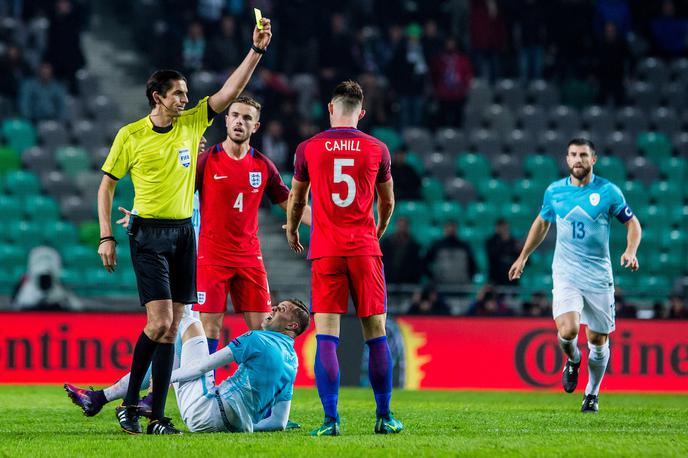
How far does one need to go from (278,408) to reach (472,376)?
6395 millimetres

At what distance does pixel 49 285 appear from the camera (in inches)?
591

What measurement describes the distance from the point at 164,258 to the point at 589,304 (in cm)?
424

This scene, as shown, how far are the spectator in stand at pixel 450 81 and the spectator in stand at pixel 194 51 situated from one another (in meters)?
3.81

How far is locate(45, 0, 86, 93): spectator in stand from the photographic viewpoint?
60.8ft

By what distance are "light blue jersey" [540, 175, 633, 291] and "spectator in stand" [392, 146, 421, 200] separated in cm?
750

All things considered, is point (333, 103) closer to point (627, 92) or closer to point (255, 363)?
point (255, 363)

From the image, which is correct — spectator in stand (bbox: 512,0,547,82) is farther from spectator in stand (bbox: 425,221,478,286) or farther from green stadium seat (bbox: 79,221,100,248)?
green stadium seat (bbox: 79,221,100,248)

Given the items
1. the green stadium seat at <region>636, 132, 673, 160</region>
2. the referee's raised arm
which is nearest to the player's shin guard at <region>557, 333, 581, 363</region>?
the referee's raised arm

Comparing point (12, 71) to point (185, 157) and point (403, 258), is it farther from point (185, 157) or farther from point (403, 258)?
point (185, 157)

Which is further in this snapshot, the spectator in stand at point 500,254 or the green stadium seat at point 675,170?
the green stadium seat at point 675,170

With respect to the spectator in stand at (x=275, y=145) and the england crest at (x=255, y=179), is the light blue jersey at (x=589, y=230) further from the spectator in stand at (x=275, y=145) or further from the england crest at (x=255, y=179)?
the spectator in stand at (x=275, y=145)

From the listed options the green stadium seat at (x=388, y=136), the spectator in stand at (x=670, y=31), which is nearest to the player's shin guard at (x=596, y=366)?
the green stadium seat at (x=388, y=136)

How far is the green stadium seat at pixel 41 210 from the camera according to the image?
17562mm

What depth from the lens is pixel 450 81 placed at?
19516mm
